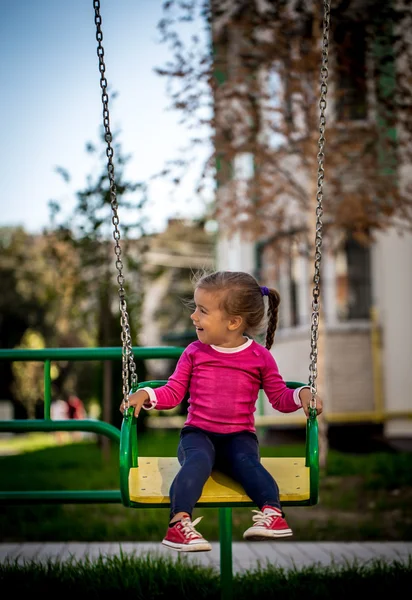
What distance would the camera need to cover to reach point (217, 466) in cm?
318

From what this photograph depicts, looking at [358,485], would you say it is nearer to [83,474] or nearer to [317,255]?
[83,474]

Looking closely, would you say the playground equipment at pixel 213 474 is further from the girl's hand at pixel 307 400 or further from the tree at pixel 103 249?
the tree at pixel 103 249

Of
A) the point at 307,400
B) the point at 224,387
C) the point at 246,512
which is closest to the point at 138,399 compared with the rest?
the point at 224,387

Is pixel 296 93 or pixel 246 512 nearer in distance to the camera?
pixel 246 512

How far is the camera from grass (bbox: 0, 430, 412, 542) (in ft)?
18.3

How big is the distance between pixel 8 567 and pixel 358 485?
173 inches

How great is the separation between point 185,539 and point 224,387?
675mm

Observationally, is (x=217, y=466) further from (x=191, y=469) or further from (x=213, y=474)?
(x=191, y=469)

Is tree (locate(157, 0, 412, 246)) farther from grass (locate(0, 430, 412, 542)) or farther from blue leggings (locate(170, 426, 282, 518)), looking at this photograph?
blue leggings (locate(170, 426, 282, 518))

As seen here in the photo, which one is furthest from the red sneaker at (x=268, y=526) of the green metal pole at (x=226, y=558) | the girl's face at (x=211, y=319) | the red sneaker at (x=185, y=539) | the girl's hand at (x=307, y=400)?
the girl's face at (x=211, y=319)

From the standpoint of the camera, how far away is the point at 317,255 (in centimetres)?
303

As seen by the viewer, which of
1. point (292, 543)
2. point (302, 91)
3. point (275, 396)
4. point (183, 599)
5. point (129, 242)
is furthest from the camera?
point (129, 242)

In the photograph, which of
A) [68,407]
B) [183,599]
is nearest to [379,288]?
[183,599]

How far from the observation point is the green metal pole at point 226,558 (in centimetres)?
336
